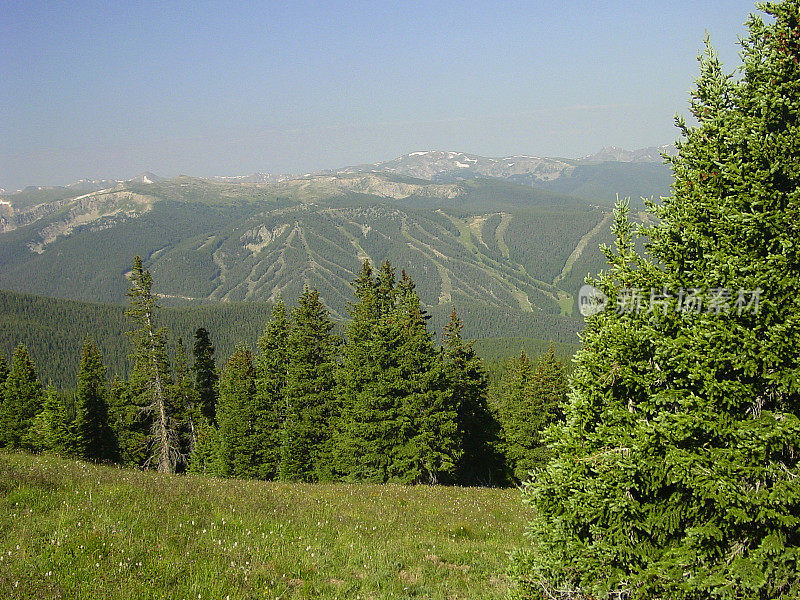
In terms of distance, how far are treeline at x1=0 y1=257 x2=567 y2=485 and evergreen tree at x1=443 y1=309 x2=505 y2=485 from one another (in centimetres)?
14

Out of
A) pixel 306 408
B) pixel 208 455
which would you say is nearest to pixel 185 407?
pixel 208 455

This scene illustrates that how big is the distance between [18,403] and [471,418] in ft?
151

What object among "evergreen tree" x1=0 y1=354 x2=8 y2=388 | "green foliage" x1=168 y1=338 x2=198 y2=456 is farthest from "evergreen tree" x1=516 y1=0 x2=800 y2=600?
"evergreen tree" x1=0 y1=354 x2=8 y2=388

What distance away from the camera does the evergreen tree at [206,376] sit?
208 feet

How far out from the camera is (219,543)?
10602 millimetres

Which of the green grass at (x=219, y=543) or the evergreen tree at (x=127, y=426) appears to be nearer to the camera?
the green grass at (x=219, y=543)

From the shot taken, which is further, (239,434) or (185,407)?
(185,407)

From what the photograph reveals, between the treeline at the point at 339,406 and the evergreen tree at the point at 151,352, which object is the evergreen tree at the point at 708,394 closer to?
the treeline at the point at 339,406

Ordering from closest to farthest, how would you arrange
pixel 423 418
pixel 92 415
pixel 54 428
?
pixel 423 418
pixel 54 428
pixel 92 415

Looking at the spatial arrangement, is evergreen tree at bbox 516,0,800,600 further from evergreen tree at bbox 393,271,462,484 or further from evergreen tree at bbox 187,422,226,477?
evergreen tree at bbox 187,422,226,477

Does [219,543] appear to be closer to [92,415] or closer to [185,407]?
[185,407]

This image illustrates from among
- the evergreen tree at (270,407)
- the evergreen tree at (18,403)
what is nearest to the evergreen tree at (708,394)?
the evergreen tree at (270,407)

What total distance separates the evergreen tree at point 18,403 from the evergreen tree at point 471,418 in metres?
43.1

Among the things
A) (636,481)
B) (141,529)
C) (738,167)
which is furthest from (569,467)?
(141,529)
